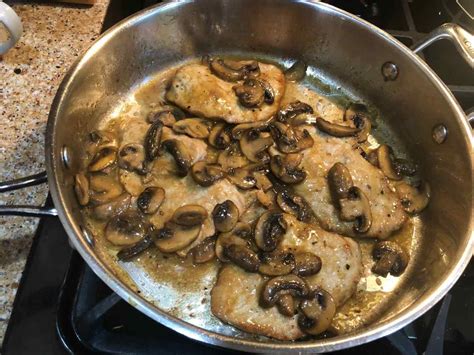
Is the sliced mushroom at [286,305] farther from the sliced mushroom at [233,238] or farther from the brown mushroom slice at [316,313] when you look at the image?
the sliced mushroom at [233,238]

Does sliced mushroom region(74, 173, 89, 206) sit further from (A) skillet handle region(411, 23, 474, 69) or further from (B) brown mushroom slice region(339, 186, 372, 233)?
(A) skillet handle region(411, 23, 474, 69)

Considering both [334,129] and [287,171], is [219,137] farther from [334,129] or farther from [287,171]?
[334,129]

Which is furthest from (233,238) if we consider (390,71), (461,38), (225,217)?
(461,38)

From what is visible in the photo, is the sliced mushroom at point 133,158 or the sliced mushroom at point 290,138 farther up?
the sliced mushroom at point 290,138

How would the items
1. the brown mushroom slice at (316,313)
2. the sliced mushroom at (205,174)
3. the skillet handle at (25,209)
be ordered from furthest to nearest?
the sliced mushroom at (205,174)
the brown mushroom slice at (316,313)
the skillet handle at (25,209)

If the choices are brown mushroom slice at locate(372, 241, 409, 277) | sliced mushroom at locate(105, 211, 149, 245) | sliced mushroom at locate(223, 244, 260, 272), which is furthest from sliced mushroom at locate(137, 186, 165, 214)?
brown mushroom slice at locate(372, 241, 409, 277)

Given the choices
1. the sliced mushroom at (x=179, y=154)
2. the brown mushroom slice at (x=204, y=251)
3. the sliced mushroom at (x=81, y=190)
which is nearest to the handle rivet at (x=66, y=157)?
the sliced mushroom at (x=81, y=190)

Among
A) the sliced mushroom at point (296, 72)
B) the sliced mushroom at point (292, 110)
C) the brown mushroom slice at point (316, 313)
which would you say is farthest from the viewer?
the sliced mushroom at point (296, 72)
